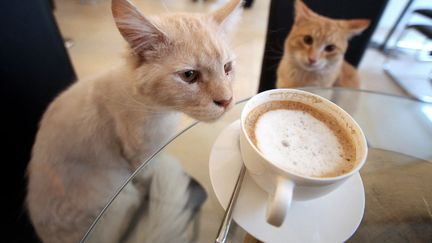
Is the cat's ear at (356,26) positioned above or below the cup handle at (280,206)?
below

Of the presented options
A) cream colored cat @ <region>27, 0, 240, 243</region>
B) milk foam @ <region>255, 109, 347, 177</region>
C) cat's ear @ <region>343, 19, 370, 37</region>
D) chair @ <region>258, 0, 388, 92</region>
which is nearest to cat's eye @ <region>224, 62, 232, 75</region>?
cream colored cat @ <region>27, 0, 240, 243</region>

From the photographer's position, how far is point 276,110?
0.51 metres

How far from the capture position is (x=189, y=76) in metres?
0.62

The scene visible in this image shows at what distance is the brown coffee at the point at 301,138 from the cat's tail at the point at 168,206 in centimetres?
25

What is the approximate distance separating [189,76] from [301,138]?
0.29 m

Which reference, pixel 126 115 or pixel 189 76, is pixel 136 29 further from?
pixel 126 115

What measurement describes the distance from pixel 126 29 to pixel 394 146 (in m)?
0.80

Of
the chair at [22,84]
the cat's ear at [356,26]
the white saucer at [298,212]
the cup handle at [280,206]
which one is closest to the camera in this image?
the cup handle at [280,206]

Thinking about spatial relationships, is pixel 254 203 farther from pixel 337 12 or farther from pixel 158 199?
pixel 337 12

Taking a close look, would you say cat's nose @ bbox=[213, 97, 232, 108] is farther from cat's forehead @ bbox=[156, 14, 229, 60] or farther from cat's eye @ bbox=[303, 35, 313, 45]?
cat's eye @ bbox=[303, 35, 313, 45]

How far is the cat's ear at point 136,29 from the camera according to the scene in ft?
1.66

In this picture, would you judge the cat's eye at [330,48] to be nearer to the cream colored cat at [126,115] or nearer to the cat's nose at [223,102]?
the cream colored cat at [126,115]

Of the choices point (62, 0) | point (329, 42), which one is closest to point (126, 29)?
point (329, 42)

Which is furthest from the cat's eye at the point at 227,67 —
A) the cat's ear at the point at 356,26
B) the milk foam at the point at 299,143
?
the cat's ear at the point at 356,26
